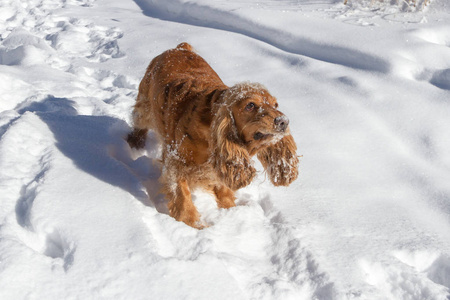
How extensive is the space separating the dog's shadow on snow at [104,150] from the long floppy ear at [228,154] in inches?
18.3

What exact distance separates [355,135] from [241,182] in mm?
1473

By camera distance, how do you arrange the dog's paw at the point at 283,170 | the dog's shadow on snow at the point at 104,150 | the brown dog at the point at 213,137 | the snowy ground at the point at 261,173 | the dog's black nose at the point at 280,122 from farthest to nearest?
1. the dog's shadow on snow at the point at 104,150
2. the dog's paw at the point at 283,170
3. the brown dog at the point at 213,137
4. the dog's black nose at the point at 280,122
5. the snowy ground at the point at 261,173

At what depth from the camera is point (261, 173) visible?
2572mm

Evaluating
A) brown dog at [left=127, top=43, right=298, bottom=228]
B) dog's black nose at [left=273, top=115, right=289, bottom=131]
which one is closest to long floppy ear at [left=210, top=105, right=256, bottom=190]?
brown dog at [left=127, top=43, right=298, bottom=228]

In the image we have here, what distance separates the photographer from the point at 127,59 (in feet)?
15.5

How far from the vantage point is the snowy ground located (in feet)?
5.57

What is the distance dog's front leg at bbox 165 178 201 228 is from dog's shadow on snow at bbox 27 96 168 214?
0.40ft

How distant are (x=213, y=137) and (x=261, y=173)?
1.98 ft

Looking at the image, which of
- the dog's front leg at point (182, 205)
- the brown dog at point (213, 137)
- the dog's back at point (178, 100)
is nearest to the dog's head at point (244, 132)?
the brown dog at point (213, 137)

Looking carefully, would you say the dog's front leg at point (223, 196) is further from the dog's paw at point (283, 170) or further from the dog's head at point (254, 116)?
the dog's head at point (254, 116)

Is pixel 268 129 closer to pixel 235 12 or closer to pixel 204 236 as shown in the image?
pixel 204 236

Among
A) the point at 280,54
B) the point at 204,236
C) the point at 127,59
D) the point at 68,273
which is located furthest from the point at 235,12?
the point at 68,273

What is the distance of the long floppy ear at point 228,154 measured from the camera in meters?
2.01

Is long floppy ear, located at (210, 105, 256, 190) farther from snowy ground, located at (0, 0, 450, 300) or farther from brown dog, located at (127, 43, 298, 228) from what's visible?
snowy ground, located at (0, 0, 450, 300)
